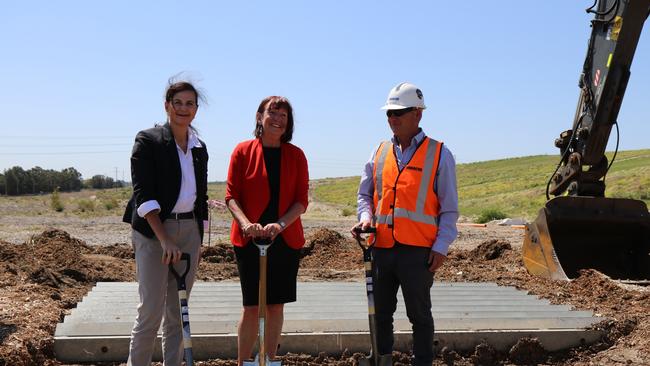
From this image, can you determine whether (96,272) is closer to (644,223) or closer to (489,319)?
(489,319)

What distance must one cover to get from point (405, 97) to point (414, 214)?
0.76 metres

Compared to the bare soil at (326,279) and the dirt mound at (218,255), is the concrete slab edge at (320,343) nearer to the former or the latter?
the bare soil at (326,279)

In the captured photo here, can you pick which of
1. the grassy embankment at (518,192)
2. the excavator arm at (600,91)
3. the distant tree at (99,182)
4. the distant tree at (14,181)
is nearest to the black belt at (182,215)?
the excavator arm at (600,91)

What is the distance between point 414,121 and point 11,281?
5679 mm

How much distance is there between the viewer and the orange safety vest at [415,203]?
4875 millimetres

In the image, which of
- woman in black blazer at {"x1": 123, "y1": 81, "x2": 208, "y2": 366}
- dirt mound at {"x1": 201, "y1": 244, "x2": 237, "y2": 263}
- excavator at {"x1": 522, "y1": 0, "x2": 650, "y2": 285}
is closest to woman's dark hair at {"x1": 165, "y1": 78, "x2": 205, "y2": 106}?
woman in black blazer at {"x1": 123, "y1": 81, "x2": 208, "y2": 366}

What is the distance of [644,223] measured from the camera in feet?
31.2

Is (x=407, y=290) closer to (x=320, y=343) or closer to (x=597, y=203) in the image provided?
(x=320, y=343)

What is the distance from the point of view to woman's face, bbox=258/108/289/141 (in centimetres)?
478

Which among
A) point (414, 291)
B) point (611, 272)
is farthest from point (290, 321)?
point (611, 272)

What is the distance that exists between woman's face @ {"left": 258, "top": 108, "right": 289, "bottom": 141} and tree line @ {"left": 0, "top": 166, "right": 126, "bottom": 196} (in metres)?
55.2

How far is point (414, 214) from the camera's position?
4879mm

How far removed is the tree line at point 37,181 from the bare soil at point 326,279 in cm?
4711

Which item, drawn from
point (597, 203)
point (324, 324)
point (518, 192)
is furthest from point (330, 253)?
point (518, 192)
